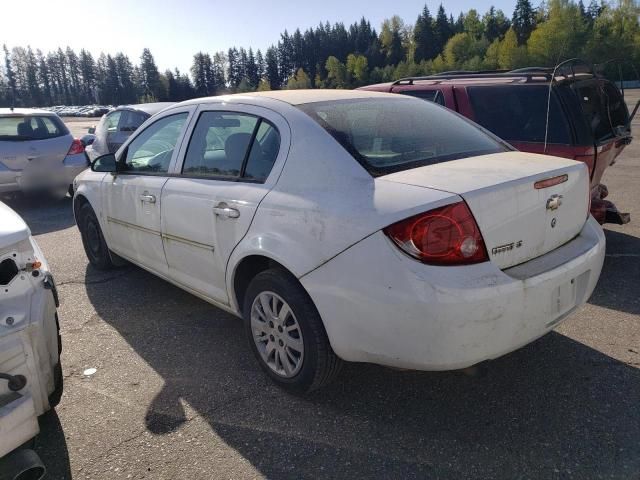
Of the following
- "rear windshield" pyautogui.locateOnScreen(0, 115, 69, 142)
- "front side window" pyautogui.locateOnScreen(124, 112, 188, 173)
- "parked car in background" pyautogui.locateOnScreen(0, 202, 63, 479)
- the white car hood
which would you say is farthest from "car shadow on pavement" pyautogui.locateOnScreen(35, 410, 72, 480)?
"rear windshield" pyautogui.locateOnScreen(0, 115, 69, 142)

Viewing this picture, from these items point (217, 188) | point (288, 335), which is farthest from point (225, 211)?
point (288, 335)

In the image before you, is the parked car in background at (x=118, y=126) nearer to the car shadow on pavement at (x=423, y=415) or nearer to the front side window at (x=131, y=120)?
the front side window at (x=131, y=120)

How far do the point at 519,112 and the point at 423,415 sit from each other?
132 inches

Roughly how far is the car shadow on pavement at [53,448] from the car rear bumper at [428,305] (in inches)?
54.0

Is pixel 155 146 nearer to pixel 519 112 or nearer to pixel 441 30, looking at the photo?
pixel 519 112

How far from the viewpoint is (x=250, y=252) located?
110 inches

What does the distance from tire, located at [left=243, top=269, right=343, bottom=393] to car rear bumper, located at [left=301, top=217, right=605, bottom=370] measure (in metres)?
0.11

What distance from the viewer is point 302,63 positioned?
141 m

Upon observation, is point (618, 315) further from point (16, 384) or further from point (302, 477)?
point (16, 384)

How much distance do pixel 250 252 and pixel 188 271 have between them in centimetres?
88

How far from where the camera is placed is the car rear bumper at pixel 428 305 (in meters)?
2.16

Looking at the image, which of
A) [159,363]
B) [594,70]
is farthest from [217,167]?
[594,70]

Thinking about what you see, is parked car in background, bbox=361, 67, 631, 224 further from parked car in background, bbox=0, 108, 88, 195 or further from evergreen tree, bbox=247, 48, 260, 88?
evergreen tree, bbox=247, 48, 260, 88

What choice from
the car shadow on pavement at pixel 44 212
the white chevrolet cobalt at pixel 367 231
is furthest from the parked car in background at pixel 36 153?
the white chevrolet cobalt at pixel 367 231
